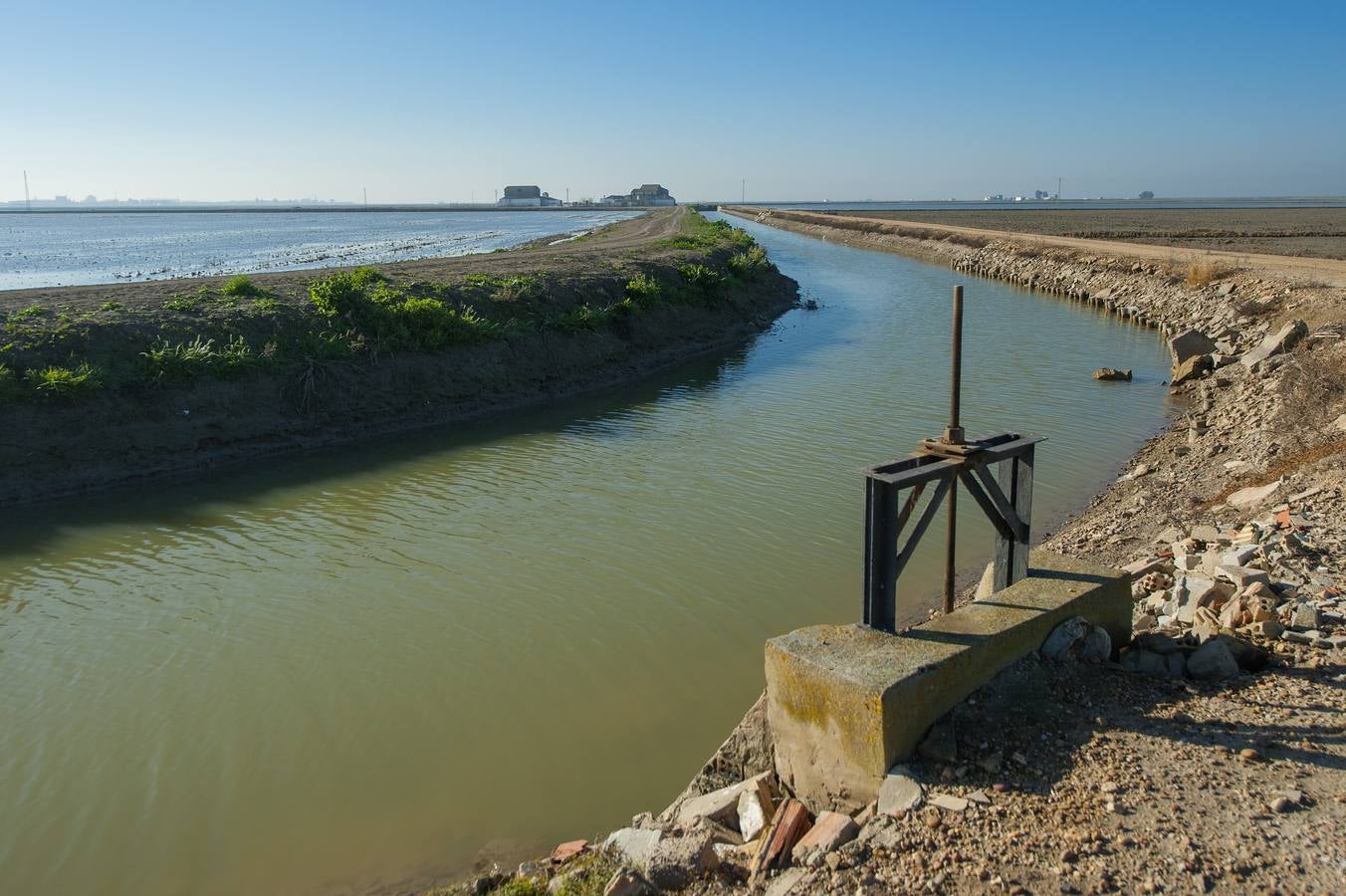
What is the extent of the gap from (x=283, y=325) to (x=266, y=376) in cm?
164

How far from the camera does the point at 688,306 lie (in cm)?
2759

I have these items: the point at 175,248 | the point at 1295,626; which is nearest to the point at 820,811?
the point at 1295,626

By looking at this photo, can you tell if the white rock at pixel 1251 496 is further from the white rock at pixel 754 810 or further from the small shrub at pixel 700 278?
the small shrub at pixel 700 278

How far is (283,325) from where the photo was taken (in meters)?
17.6

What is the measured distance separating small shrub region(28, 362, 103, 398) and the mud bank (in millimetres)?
49

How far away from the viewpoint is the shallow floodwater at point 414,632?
6.25 metres

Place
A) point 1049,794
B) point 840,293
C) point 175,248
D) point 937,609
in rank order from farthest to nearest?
point 175,248, point 840,293, point 937,609, point 1049,794

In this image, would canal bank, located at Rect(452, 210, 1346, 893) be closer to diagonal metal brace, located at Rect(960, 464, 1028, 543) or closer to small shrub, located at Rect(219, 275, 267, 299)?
diagonal metal brace, located at Rect(960, 464, 1028, 543)

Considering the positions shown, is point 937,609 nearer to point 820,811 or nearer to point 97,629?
point 820,811

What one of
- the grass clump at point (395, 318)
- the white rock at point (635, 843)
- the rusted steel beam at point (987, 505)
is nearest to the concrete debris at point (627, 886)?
the white rock at point (635, 843)

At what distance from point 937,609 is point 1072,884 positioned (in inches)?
193

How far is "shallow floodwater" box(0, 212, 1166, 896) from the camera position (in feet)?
20.5

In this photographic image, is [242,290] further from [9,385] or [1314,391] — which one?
[1314,391]

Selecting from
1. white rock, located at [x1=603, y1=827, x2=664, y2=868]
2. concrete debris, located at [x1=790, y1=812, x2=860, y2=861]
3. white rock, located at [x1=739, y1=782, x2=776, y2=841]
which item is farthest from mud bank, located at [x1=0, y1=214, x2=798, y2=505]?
concrete debris, located at [x1=790, y1=812, x2=860, y2=861]
